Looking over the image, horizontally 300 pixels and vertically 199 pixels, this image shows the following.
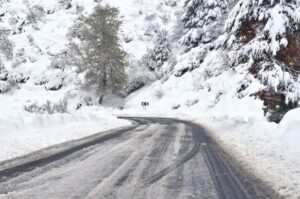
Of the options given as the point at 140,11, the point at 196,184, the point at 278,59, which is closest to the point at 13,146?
the point at 196,184

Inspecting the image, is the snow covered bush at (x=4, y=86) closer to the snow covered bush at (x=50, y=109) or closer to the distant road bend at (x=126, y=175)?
the snow covered bush at (x=50, y=109)

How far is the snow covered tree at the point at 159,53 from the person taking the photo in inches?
2050

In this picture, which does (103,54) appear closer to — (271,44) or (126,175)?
(271,44)

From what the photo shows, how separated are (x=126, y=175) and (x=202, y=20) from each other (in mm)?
41392

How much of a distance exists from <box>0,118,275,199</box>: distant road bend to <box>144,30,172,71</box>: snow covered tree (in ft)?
136

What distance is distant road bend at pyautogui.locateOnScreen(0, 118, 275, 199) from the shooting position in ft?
20.7

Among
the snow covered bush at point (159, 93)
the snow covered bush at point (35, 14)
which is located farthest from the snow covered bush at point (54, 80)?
the snow covered bush at point (35, 14)

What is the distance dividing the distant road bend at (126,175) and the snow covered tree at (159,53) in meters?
41.4

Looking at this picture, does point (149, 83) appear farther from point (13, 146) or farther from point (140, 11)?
point (13, 146)

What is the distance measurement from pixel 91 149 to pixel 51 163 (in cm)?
244

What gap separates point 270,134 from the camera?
44.3 ft

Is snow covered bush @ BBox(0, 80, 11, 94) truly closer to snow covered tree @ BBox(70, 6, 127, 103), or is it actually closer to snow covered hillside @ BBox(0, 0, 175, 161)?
snow covered hillside @ BBox(0, 0, 175, 161)

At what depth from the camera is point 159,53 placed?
52562 millimetres

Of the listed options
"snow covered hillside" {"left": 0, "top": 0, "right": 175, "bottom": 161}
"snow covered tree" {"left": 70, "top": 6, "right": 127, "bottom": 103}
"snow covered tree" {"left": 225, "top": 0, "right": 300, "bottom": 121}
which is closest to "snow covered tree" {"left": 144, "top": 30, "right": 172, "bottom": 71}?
"snow covered hillside" {"left": 0, "top": 0, "right": 175, "bottom": 161}
